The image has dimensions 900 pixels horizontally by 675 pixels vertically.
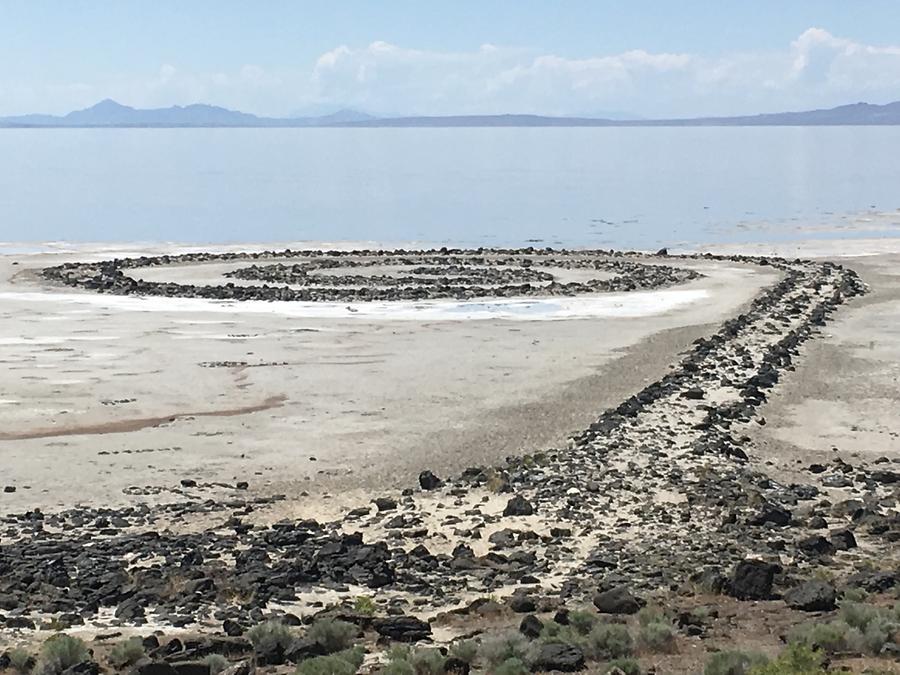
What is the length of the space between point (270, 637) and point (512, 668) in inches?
105

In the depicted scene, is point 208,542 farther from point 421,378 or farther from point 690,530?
point 421,378

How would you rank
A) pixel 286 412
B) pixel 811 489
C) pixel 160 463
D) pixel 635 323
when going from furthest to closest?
pixel 635 323, pixel 286 412, pixel 160 463, pixel 811 489

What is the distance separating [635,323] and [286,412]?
54.6 ft

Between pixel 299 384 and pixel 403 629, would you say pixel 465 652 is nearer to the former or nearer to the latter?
pixel 403 629

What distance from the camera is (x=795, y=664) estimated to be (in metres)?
11.1

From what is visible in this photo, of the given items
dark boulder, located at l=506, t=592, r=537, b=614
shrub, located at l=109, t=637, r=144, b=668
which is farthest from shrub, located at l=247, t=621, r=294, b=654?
dark boulder, located at l=506, t=592, r=537, b=614

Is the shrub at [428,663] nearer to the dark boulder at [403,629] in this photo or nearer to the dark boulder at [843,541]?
the dark boulder at [403,629]

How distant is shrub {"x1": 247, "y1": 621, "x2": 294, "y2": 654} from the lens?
1313 cm

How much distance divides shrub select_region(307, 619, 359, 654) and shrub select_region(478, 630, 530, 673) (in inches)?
56.4

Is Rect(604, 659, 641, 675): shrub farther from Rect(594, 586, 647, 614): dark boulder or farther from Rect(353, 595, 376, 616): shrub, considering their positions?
Rect(353, 595, 376, 616): shrub

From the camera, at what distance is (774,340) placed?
3847 cm

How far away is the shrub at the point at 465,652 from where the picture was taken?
12.6 meters

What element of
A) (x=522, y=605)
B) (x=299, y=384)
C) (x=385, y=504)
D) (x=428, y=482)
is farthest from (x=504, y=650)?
(x=299, y=384)

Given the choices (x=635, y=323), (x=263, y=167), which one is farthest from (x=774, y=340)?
(x=263, y=167)
